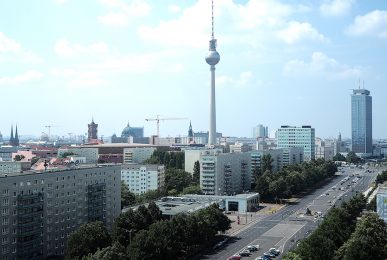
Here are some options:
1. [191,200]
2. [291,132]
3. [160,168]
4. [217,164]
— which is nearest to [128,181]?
[160,168]

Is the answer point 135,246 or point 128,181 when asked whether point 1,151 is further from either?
point 135,246

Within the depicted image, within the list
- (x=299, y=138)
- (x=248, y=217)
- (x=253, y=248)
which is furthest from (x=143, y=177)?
(x=299, y=138)

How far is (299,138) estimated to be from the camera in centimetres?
12275

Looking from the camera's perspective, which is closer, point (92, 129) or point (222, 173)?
point (222, 173)

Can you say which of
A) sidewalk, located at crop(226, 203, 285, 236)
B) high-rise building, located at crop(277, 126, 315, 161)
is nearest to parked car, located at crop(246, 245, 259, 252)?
sidewalk, located at crop(226, 203, 285, 236)

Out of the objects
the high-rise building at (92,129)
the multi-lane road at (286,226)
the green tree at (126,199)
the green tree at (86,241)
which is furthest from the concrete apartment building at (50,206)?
the high-rise building at (92,129)

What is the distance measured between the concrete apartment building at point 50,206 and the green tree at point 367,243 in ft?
60.4

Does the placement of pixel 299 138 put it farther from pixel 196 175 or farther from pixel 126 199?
pixel 126 199

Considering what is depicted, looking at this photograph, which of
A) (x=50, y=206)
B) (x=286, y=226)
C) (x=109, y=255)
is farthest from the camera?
(x=286, y=226)

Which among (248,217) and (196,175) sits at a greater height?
(196,175)

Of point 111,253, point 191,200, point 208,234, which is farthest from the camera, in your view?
point 191,200

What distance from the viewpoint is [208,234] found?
3822 centimetres

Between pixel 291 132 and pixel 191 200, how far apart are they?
73.7m

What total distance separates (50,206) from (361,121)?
165674 millimetres
